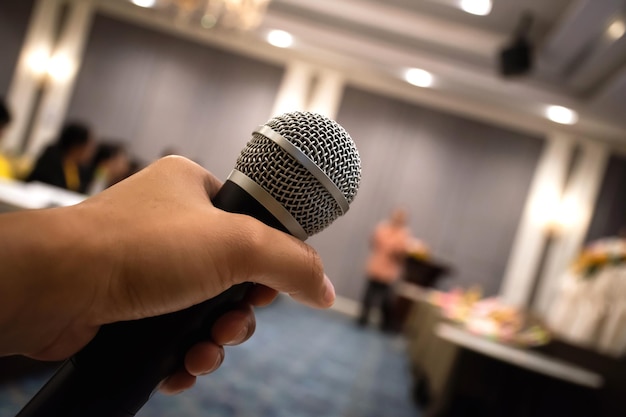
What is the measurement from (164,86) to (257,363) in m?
6.12

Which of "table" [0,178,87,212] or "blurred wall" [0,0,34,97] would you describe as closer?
"table" [0,178,87,212]

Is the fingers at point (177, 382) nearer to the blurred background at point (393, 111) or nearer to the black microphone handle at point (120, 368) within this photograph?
the black microphone handle at point (120, 368)

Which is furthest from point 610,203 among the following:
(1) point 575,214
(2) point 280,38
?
(2) point 280,38

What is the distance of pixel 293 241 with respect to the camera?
0.54 metres

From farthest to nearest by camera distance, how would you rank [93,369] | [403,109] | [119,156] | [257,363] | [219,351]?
[403,109] → [119,156] → [257,363] → [219,351] → [93,369]

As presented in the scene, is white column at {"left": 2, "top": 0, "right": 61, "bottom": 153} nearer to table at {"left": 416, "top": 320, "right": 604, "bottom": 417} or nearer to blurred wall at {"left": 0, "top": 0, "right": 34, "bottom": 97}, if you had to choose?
blurred wall at {"left": 0, "top": 0, "right": 34, "bottom": 97}

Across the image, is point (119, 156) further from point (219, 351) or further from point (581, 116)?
point (581, 116)

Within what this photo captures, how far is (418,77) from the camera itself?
8047mm

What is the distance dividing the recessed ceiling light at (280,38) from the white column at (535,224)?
4012 millimetres

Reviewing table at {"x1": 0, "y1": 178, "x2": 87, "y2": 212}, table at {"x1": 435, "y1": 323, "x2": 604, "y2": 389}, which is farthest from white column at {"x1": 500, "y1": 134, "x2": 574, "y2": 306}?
table at {"x1": 0, "y1": 178, "x2": 87, "y2": 212}

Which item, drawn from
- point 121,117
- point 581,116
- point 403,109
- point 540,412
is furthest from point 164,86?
point 540,412

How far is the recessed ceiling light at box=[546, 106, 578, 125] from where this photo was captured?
7652 millimetres

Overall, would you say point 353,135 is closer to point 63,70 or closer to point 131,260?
point 63,70

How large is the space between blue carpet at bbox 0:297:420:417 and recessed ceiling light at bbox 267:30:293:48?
3.80 metres
